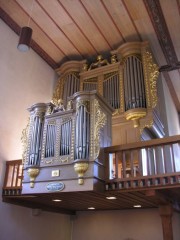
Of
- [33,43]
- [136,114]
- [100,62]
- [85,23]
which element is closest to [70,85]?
[100,62]

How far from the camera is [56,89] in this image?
10.0 metres

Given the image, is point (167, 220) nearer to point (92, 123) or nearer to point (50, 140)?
point (92, 123)

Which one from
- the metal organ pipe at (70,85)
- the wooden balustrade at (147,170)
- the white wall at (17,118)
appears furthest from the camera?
the metal organ pipe at (70,85)

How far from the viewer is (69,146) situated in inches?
241

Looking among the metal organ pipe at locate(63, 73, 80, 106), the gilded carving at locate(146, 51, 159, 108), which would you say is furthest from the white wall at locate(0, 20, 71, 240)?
the gilded carving at locate(146, 51, 159, 108)

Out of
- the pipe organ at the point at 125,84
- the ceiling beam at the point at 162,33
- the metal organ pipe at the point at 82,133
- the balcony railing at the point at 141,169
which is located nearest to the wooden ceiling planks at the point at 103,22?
the pipe organ at the point at 125,84

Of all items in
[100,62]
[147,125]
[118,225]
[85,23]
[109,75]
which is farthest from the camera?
[100,62]

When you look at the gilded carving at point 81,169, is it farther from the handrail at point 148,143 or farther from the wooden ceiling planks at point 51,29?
the wooden ceiling planks at point 51,29

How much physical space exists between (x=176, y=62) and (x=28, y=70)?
16.6 feet

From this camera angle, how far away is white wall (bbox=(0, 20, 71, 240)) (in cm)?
726

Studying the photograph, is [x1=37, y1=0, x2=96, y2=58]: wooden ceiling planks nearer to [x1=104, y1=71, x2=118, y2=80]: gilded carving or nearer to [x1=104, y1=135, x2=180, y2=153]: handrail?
[x1=104, y1=71, x2=118, y2=80]: gilded carving

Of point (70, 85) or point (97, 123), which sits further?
point (70, 85)

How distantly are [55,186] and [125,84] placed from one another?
4.26 meters

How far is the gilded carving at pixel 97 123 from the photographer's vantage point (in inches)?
230
